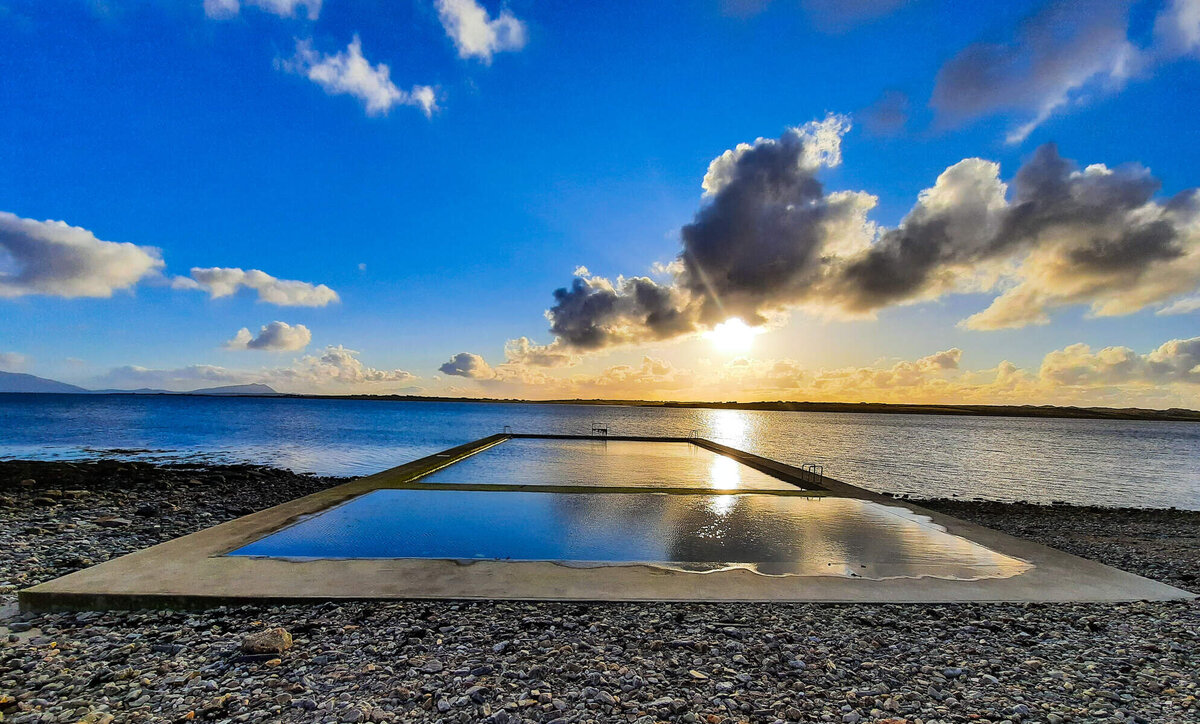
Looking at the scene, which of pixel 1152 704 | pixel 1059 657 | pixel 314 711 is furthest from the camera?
pixel 1059 657

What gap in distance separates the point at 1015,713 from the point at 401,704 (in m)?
4.39

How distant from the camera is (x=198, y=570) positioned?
621 cm

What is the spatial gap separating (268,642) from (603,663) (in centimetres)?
283

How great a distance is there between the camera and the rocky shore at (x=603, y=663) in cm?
379

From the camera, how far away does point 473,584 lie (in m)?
6.10

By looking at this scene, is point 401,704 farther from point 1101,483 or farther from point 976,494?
point 1101,483

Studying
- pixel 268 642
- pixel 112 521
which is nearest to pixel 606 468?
pixel 112 521

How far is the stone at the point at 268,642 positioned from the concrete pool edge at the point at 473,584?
38.0 inches

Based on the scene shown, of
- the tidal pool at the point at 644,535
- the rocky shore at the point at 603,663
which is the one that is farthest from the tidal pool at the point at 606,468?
the rocky shore at the point at 603,663

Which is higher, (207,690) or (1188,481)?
(207,690)

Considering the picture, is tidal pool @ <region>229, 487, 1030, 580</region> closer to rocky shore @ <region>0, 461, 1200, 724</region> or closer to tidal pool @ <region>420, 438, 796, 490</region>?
rocky shore @ <region>0, 461, 1200, 724</region>

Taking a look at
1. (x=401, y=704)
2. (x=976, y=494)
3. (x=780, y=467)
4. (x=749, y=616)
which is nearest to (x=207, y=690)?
(x=401, y=704)

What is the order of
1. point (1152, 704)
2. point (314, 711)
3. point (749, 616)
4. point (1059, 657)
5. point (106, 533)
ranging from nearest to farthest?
point (314, 711), point (1152, 704), point (1059, 657), point (749, 616), point (106, 533)

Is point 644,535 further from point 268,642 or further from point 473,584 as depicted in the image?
point 268,642
